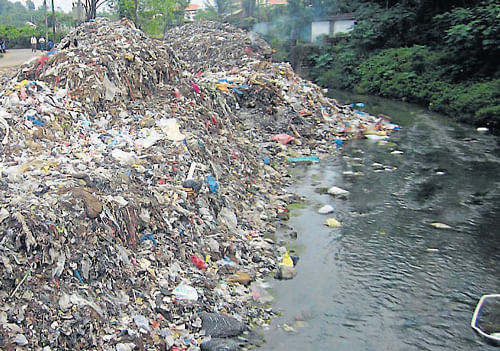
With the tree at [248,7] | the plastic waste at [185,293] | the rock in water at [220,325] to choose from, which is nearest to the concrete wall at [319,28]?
the tree at [248,7]

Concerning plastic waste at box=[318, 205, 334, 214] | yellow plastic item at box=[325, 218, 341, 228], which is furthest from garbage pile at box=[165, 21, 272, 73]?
yellow plastic item at box=[325, 218, 341, 228]

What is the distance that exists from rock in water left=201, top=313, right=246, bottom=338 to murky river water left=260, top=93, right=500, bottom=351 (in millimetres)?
267

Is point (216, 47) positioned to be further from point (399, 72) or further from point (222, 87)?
point (399, 72)

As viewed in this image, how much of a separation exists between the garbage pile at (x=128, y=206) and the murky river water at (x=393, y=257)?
39 cm

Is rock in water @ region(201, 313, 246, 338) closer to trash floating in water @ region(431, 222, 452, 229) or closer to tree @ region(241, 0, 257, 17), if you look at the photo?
trash floating in water @ region(431, 222, 452, 229)

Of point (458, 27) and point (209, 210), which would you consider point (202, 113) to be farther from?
point (458, 27)

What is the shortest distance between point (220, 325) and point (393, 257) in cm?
232

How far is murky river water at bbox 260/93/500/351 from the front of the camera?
4.23 m

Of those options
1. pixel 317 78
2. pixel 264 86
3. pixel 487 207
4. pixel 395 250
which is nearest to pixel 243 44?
pixel 264 86

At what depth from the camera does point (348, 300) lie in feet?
15.4

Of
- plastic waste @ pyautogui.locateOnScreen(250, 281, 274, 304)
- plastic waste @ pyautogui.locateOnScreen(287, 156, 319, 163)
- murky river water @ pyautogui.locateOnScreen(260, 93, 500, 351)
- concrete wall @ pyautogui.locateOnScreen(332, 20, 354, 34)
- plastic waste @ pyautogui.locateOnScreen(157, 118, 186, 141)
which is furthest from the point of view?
concrete wall @ pyautogui.locateOnScreen(332, 20, 354, 34)

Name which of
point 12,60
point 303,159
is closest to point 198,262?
point 303,159

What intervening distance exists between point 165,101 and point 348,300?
4.03 m

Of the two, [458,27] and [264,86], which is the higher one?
[458,27]
